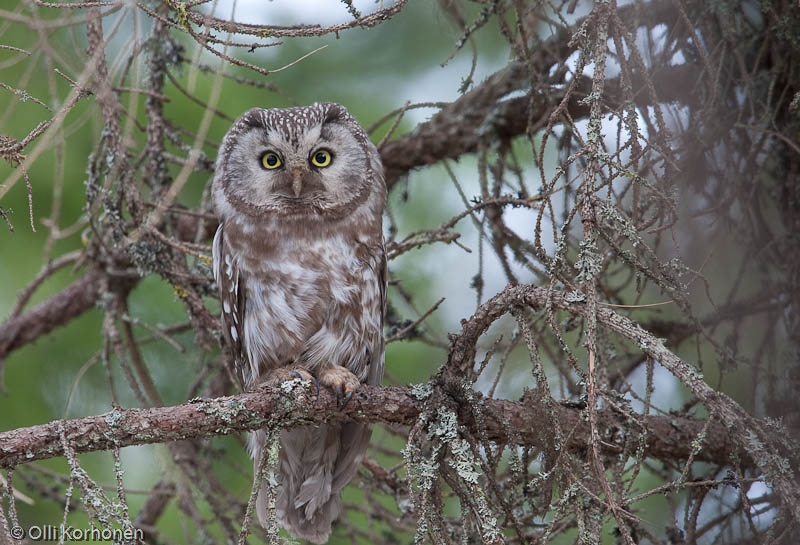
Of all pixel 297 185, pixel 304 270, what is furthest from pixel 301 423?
pixel 297 185

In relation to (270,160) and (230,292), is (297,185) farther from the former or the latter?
(230,292)

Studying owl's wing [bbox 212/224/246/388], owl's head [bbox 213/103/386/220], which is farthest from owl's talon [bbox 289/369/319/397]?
owl's head [bbox 213/103/386/220]

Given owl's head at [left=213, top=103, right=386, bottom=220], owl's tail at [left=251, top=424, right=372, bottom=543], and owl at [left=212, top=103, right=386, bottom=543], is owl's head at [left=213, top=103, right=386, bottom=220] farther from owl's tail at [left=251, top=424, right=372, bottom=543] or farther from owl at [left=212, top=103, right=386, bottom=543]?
owl's tail at [left=251, top=424, right=372, bottom=543]

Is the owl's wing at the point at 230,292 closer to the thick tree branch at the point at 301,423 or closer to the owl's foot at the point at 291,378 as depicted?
the owl's foot at the point at 291,378

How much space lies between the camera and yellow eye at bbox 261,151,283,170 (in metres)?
3.11

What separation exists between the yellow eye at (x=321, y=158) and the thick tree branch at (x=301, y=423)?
91cm

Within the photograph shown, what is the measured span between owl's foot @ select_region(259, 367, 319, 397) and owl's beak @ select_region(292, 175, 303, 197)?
2.08 feet

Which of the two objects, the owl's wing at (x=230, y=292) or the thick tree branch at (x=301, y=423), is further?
the owl's wing at (x=230, y=292)

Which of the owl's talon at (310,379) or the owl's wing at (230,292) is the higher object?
the owl's wing at (230,292)

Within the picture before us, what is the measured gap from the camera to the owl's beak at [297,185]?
3.00 metres

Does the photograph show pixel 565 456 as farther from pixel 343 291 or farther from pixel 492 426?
pixel 343 291

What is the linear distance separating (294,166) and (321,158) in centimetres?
15

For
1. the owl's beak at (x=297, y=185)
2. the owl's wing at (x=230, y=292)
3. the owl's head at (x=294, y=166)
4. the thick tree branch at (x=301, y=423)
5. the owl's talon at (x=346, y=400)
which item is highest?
the owl's head at (x=294, y=166)

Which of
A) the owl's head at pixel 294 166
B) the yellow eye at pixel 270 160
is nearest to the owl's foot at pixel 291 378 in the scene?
the owl's head at pixel 294 166
